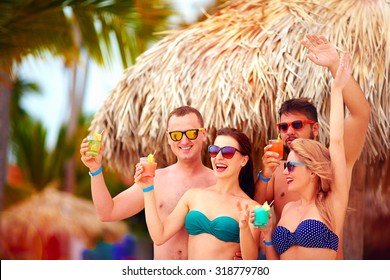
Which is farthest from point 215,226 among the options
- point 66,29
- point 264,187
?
A: point 66,29

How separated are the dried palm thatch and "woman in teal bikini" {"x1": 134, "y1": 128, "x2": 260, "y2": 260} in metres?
9.62

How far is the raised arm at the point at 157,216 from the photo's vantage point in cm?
324

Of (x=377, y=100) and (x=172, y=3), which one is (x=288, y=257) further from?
(x=172, y=3)

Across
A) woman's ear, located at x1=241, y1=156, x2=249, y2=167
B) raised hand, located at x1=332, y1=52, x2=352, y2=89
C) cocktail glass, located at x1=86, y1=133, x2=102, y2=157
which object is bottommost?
woman's ear, located at x1=241, y1=156, x2=249, y2=167

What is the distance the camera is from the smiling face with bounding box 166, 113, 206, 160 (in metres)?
3.38

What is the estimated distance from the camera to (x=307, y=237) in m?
3.16

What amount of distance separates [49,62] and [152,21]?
1286 millimetres

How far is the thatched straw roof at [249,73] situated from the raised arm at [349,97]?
31.3 inches

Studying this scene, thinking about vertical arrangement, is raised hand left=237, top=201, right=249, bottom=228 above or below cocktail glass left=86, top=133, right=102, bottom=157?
below

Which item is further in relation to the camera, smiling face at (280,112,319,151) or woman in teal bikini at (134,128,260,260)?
smiling face at (280,112,319,151)

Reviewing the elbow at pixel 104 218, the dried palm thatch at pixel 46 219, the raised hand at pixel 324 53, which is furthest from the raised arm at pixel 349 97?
the dried palm thatch at pixel 46 219

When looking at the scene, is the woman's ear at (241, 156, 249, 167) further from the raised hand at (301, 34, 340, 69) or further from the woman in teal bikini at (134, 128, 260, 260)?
the raised hand at (301, 34, 340, 69)

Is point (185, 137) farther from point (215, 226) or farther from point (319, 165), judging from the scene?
point (319, 165)

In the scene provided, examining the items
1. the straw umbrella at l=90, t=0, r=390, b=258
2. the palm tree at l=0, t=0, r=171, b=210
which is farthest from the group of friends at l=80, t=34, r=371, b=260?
the palm tree at l=0, t=0, r=171, b=210
